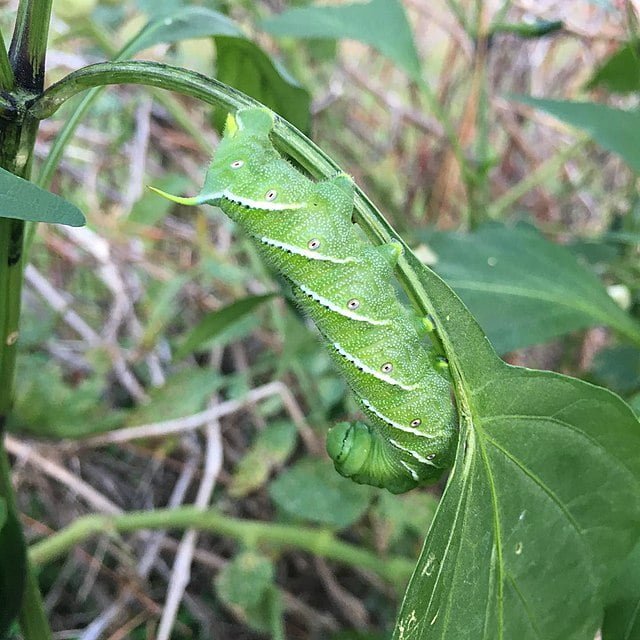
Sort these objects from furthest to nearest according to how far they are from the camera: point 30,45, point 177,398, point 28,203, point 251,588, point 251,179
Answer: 1. point 177,398
2. point 251,588
3. point 251,179
4. point 30,45
5. point 28,203

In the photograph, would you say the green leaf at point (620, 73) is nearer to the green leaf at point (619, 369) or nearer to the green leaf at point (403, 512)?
the green leaf at point (619, 369)

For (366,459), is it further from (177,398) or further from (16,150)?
(177,398)

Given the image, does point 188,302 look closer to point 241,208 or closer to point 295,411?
point 295,411

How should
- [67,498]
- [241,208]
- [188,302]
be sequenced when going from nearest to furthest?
[241,208], [67,498], [188,302]

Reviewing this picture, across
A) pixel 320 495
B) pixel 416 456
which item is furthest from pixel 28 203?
pixel 320 495

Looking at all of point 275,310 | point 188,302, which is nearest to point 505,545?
point 275,310

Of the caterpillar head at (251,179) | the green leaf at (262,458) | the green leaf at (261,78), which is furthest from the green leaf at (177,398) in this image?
the caterpillar head at (251,179)
